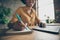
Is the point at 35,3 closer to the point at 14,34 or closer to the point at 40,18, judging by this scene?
the point at 40,18

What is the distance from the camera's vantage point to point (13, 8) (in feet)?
3.24

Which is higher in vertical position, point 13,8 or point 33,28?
point 13,8

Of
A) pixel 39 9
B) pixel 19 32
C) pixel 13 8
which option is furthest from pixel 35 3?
pixel 19 32

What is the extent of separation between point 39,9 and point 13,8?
21 centimetres


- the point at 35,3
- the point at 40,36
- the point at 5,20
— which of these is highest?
the point at 35,3

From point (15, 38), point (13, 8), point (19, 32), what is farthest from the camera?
point (13, 8)

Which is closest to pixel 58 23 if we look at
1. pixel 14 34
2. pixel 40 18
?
pixel 40 18

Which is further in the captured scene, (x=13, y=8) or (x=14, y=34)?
(x=13, y=8)

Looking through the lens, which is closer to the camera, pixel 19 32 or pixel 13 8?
pixel 19 32

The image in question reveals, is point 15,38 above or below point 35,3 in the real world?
below

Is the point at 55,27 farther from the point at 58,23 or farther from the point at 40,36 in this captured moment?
the point at 40,36

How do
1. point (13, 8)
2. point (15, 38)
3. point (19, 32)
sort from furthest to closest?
point (13, 8)
point (19, 32)
point (15, 38)

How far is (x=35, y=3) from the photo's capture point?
1.01 m

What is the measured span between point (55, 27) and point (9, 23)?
38 centimetres
